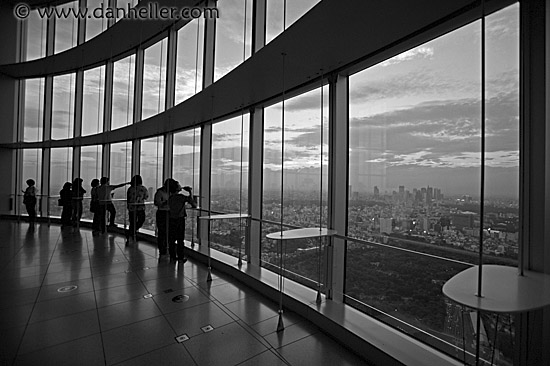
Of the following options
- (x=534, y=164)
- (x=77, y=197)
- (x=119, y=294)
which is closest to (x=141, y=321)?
(x=119, y=294)

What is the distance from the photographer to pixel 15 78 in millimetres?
9719

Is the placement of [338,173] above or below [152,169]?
below

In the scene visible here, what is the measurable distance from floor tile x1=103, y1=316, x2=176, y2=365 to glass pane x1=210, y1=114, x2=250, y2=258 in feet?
5.57

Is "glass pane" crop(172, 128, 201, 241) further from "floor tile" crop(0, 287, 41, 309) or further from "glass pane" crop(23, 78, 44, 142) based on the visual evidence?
"glass pane" crop(23, 78, 44, 142)

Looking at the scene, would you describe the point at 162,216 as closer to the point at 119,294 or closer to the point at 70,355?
the point at 119,294

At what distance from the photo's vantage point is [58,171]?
343 inches

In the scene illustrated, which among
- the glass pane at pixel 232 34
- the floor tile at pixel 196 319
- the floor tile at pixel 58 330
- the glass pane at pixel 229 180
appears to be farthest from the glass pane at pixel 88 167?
the floor tile at pixel 196 319

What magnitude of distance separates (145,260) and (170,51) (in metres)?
4.47

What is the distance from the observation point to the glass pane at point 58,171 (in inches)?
337

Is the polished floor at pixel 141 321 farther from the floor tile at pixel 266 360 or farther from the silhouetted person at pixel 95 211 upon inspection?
the silhouetted person at pixel 95 211

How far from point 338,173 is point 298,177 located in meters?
0.69

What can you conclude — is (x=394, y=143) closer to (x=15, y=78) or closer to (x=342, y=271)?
(x=342, y=271)

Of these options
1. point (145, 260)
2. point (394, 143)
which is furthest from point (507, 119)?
point (145, 260)

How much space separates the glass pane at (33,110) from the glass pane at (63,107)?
602mm
